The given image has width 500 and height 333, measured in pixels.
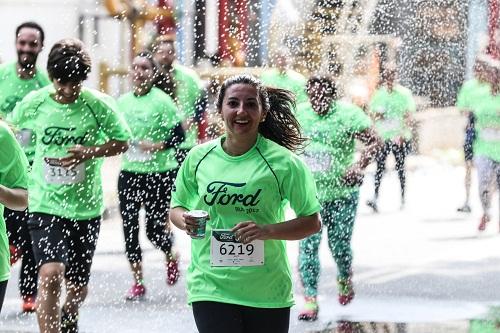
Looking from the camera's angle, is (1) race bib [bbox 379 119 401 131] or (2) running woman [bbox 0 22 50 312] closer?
(2) running woman [bbox 0 22 50 312]

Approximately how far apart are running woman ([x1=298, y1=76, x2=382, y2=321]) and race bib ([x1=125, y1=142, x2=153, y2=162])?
4.01 ft

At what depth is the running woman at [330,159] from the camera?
7699 mm

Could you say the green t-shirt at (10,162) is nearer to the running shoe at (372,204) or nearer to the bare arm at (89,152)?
the bare arm at (89,152)

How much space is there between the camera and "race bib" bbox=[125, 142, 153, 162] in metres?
8.56

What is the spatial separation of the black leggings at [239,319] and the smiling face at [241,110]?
614mm

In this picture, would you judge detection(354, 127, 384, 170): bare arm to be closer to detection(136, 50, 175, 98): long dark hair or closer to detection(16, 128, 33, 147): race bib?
detection(136, 50, 175, 98): long dark hair

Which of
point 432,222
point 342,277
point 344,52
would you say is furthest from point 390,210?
point 342,277

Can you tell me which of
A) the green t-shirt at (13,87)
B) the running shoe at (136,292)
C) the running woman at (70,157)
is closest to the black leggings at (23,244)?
the running shoe at (136,292)

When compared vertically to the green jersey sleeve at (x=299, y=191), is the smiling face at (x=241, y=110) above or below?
above

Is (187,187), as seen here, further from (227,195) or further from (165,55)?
(165,55)

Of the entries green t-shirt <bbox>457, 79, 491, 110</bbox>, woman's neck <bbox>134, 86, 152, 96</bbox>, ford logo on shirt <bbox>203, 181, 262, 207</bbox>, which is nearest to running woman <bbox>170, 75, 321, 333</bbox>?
ford logo on shirt <bbox>203, 181, 262, 207</bbox>

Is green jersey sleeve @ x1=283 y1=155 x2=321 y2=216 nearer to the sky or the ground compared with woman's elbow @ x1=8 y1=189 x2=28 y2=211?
nearer to the sky

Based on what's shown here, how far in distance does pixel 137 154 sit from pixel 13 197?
10.9 feet

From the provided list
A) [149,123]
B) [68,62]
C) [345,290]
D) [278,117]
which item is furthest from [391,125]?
[278,117]
